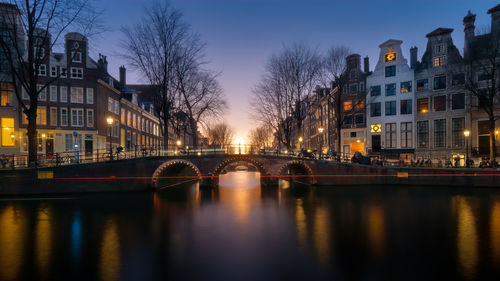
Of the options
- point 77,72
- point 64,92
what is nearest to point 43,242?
point 64,92

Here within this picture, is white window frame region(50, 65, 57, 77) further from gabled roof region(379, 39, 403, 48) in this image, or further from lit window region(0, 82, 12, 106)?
gabled roof region(379, 39, 403, 48)

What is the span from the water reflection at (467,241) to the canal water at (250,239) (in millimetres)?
41

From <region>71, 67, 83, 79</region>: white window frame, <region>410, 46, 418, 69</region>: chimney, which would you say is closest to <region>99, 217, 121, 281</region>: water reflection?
<region>71, 67, 83, 79</region>: white window frame

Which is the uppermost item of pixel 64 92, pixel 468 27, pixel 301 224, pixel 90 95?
pixel 468 27

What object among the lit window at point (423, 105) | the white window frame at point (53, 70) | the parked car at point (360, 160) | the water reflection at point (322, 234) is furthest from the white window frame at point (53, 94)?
the lit window at point (423, 105)

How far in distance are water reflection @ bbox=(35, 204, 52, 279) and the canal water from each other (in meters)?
0.04

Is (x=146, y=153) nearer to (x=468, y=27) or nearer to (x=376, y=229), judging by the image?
(x=376, y=229)

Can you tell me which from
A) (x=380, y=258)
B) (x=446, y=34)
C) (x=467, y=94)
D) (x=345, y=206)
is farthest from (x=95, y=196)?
(x=446, y=34)

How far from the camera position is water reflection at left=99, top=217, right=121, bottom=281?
858 centimetres

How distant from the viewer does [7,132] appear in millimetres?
34250

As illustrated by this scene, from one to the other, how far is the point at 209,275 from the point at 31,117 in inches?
883

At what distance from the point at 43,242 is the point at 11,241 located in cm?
132

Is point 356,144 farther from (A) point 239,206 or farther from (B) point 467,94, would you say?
(A) point 239,206

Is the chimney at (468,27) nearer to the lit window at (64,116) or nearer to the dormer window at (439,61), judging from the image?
the dormer window at (439,61)
